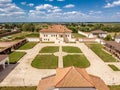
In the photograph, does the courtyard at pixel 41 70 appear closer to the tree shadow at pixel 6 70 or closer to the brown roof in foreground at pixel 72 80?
the tree shadow at pixel 6 70

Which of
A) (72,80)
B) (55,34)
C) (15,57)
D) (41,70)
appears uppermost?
(72,80)

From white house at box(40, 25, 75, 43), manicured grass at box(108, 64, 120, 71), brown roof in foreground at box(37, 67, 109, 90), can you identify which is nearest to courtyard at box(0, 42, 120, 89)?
manicured grass at box(108, 64, 120, 71)

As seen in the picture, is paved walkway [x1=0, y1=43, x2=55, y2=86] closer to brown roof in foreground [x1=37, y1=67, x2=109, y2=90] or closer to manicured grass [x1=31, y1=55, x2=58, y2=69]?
manicured grass [x1=31, y1=55, x2=58, y2=69]

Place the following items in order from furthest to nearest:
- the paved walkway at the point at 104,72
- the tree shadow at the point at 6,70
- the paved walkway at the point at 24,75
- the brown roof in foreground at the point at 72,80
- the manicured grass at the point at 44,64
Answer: the manicured grass at the point at 44,64 < the tree shadow at the point at 6,70 < the paved walkway at the point at 104,72 < the paved walkway at the point at 24,75 < the brown roof in foreground at the point at 72,80

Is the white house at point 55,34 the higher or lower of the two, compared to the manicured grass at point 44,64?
higher

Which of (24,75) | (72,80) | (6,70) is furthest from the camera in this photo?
(6,70)

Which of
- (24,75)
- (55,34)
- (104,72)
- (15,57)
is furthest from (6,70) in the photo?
(55,34)

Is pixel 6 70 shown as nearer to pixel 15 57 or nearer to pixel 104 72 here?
pixel 15 57

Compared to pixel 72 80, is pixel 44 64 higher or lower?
lower

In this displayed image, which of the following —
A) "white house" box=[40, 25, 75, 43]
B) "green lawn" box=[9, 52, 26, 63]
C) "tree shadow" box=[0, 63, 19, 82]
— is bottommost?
"green lawn" box=[9, 52, 26, 63]

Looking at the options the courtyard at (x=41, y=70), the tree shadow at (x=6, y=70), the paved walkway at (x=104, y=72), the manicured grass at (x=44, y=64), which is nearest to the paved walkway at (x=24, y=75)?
the courtyard at (x=41, y=70)

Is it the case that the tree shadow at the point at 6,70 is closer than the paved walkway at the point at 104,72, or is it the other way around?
the paved walkway at the point at 104,72

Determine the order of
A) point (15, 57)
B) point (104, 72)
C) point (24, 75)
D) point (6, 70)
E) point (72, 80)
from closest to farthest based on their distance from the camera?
point (72, 80)
point (24, 75)
point (104, 72)
point (6, 70)
point (15, 57)
